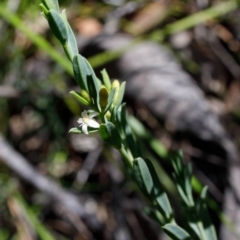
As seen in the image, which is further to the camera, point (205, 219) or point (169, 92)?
point (169, 92)

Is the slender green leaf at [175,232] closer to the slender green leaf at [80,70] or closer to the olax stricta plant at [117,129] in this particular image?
the olax stricta plant at [117,129]

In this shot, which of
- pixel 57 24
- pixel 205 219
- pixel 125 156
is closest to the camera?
pixel 57 24

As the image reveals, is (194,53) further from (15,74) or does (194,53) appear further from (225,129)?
(15,74)

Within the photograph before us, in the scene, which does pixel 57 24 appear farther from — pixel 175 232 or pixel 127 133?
pixel 175 232

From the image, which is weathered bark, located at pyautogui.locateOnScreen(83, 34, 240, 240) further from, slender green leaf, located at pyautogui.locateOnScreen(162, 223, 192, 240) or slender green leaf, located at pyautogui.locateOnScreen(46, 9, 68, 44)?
slender green leaf, located at pyautogui.locateOnScreen(46, 9, 68, 44)

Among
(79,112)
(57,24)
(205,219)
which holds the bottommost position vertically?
(79,112)

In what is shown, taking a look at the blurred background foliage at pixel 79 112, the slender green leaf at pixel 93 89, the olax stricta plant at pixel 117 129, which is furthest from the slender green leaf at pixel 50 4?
the blurred background foliage at pixel 79 112

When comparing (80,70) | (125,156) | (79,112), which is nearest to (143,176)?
(125,156)
